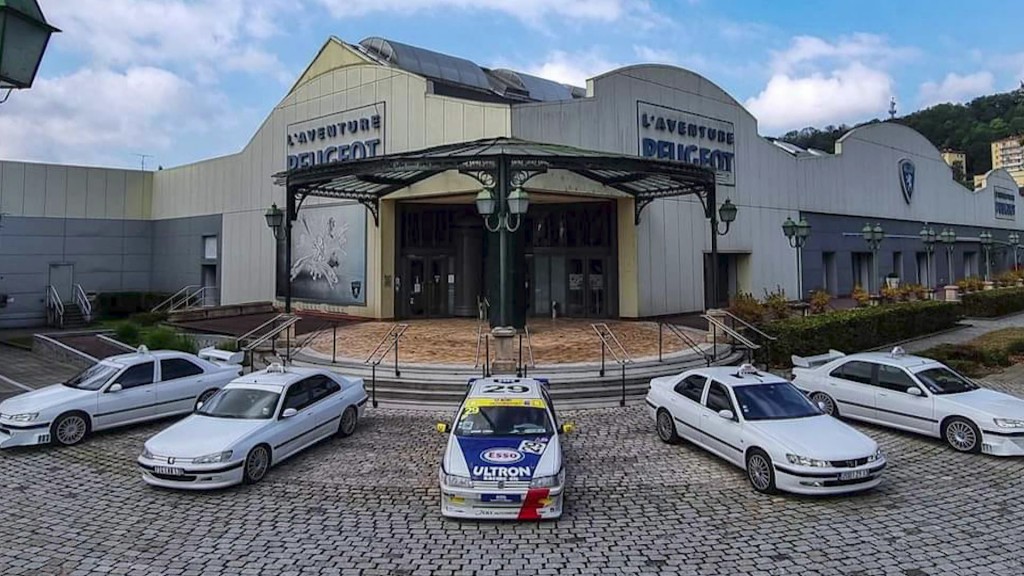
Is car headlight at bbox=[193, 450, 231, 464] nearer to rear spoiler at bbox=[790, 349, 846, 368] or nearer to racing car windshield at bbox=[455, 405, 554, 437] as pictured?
racing car windshield at bbox=[455, 405, 554, 437]

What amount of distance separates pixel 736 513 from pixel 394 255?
705 inches

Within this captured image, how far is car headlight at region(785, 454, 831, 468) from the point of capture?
7.34 meters

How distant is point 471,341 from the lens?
57.3 feet

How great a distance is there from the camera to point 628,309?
22828mm

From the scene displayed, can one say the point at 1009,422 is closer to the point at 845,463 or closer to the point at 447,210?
the point at 845,463

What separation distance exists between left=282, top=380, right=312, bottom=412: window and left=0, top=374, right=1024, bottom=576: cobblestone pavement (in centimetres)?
82

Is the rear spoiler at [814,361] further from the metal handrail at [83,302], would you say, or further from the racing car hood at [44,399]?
the metal handrail at [83,302]

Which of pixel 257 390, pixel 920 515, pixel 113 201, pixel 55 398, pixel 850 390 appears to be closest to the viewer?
pixel 920 515

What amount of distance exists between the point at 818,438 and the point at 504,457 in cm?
398

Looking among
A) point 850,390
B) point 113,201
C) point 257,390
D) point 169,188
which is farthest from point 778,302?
point 113,201

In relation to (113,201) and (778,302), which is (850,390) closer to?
(778,302)

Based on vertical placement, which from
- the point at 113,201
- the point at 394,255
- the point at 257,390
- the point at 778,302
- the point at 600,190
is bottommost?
the point at 257,390

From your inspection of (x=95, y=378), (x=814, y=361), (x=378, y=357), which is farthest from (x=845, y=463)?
(x=95, y=378)

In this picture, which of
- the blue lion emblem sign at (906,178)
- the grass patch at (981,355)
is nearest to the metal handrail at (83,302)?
the grass patch at (981,355)
